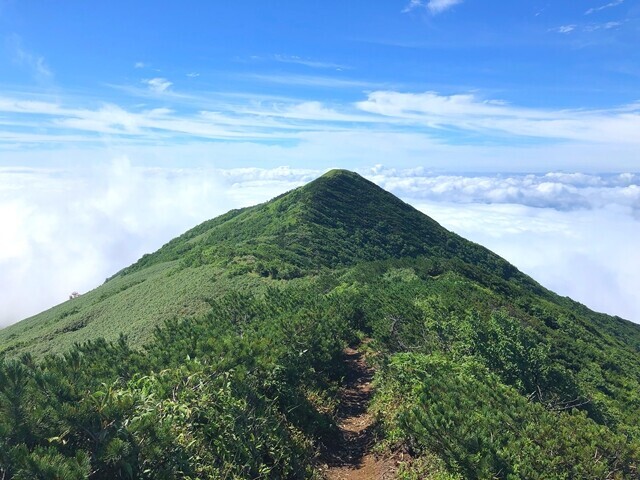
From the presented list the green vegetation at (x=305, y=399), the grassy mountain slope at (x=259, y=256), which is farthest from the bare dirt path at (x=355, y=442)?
the grassy mountain slope at (x=259, y=256)

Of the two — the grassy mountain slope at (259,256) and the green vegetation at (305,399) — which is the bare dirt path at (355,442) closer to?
the green vegetation at (305,399)

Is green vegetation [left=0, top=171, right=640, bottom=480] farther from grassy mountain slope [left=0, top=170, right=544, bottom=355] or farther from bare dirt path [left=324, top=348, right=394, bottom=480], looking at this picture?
grassy mountain slope [left=0, top=170, right=544, bottom=355]

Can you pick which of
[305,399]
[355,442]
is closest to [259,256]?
[305,399]

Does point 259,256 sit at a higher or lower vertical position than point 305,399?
higher

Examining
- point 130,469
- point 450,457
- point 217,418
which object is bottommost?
point 450,457

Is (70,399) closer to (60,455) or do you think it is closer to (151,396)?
(60,455)

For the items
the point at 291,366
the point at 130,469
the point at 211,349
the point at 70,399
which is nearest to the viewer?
the point at 130,469

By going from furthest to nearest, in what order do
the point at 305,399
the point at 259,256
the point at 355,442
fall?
1. the point at 259,256
2. the point at 305,399
3. the point at 355,442

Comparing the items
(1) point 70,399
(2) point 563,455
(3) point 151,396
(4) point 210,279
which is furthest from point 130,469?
(4) point 210,279

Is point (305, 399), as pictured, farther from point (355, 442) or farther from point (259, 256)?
point (259, 256)

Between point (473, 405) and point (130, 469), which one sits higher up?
point (130, 469)
